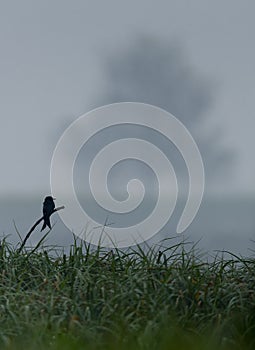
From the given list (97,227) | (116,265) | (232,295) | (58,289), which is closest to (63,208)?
(97,227)

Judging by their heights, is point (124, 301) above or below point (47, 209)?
below

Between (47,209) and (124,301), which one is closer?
(124,301)

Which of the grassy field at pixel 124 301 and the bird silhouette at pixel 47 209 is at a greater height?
the bird silhouette at pixel 47 209

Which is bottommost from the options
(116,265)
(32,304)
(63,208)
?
(32,304)

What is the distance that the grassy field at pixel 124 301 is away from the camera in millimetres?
5039

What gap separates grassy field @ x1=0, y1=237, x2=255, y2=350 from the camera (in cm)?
504

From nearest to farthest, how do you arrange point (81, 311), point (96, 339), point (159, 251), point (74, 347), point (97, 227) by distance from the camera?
1. point (74, 347)
2. point (96, 339)
3. point (81, 311)
4. point (159, 251)
5. point (97, 227)

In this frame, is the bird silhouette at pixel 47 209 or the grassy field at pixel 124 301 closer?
the grassy field at pixel 124 301

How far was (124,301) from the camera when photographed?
18.1 feet

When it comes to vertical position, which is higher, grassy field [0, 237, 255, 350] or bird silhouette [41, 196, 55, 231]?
bird silhouette [41, 196, 55, 231]

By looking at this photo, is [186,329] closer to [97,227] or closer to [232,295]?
[232,295]

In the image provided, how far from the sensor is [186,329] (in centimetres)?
532

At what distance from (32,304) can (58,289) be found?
341 millimetres

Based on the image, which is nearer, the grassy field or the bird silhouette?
the grassy field
